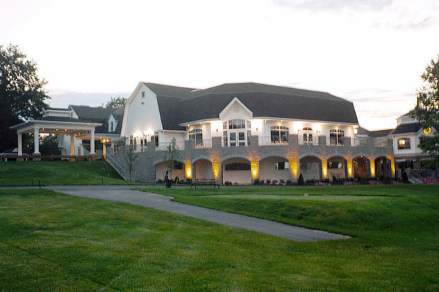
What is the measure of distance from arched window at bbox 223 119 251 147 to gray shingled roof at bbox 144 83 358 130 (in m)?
1.56

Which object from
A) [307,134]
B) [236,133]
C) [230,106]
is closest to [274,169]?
[236,133]

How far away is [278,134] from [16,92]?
37174 mm

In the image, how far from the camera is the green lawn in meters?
7.69

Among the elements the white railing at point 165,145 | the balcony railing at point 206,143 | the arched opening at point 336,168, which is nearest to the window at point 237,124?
the balcony railing at point 206,143

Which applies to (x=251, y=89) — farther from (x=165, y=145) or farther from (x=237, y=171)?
(x=165, y=145)

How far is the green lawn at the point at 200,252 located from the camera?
7.69 meters

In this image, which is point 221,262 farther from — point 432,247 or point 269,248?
point 432,247

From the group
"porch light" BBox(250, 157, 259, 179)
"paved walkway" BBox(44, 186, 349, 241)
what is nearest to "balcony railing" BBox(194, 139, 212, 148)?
"porch light" BBox(250, 157, 259, 179)

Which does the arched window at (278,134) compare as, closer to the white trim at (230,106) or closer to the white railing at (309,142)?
the white railing at (309,142)

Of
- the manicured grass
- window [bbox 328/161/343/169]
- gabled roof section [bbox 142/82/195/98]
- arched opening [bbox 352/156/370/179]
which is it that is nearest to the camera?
the manicured grass

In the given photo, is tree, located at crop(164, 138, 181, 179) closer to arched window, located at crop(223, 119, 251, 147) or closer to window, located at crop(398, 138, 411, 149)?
arched window, located at crop(223, 119, 251, 147)

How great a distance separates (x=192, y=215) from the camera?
59.2 ft

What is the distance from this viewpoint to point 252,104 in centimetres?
4728

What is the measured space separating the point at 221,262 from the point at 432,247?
23.6ft
